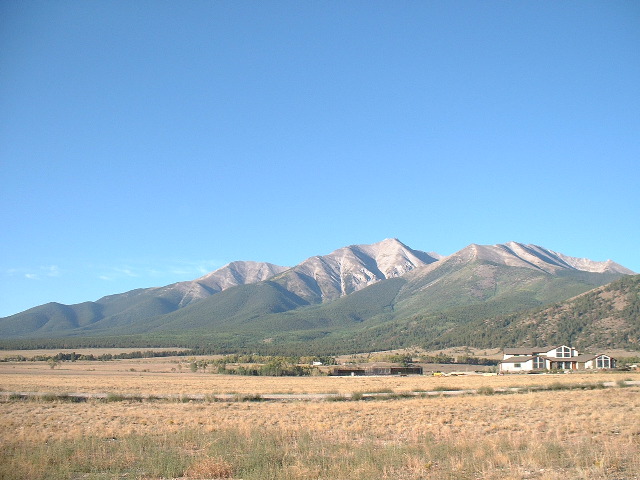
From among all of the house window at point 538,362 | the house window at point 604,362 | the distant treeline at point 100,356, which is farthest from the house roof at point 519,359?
the distant treeline at point 100,356

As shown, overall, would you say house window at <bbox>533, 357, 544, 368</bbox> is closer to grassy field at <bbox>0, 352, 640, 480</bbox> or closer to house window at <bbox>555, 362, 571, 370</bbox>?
house window at <bbox>555, 362, 571, 370</bbox>

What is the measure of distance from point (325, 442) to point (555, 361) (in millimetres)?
92860

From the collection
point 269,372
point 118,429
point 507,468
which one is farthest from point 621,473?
point 269,372

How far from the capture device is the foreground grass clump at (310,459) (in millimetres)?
12905

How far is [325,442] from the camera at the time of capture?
17.5 m

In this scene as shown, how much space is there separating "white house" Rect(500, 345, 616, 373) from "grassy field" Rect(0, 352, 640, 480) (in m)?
67.8

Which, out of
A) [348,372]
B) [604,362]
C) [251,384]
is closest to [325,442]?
[251,384]

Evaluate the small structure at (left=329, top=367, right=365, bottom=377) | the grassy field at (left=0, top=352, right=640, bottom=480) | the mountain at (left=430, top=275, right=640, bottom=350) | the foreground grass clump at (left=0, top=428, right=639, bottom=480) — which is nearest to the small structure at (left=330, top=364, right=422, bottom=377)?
the small structure at (left=329, top=367, right=365, bottom=377)

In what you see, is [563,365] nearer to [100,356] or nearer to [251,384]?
[251,384]

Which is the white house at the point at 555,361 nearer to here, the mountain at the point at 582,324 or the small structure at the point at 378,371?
the small structure at the point at 378,371

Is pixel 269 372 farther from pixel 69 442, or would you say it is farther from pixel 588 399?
pixel 69 442

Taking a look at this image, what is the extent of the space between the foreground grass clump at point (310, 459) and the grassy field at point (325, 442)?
3 centimetres

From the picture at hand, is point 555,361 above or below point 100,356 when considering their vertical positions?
above

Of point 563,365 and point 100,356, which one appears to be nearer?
point 563,365
